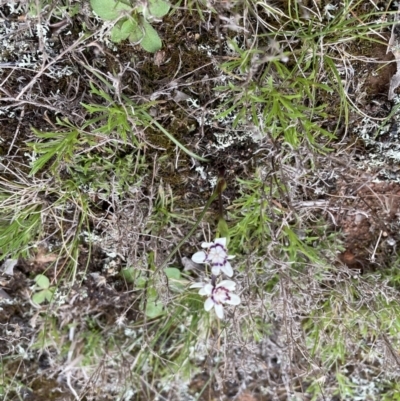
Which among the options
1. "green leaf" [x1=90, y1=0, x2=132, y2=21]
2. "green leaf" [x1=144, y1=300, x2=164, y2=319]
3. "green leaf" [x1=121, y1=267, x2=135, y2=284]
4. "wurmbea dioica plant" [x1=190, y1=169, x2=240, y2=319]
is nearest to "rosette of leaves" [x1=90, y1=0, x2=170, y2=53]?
"green leaf" [x1=90, y1=0, x2=132, y2=21]

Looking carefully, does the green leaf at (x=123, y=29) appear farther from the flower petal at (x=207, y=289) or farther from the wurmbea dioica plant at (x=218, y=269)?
the flower petal at (x=207, y=289)

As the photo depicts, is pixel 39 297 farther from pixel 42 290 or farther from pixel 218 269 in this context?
pixel 218 269

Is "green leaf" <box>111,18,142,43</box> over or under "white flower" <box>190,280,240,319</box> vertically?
over

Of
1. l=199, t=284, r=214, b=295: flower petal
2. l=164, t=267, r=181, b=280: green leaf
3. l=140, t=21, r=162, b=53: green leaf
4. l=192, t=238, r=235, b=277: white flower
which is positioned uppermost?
l=140, t=21, r=162, b=53: green leaf

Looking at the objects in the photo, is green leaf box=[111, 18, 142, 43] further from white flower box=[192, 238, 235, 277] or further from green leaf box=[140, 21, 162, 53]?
white flower box=[192, 238, 235, 277]

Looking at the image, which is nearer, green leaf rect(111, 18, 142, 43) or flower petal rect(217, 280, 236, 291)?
green leaf rect(111, 18, 142, 43)

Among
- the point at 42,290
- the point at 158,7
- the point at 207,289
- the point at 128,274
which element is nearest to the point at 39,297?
the point at 42,290

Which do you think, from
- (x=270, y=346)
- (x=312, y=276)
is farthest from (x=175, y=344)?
(x=312, y=276)
